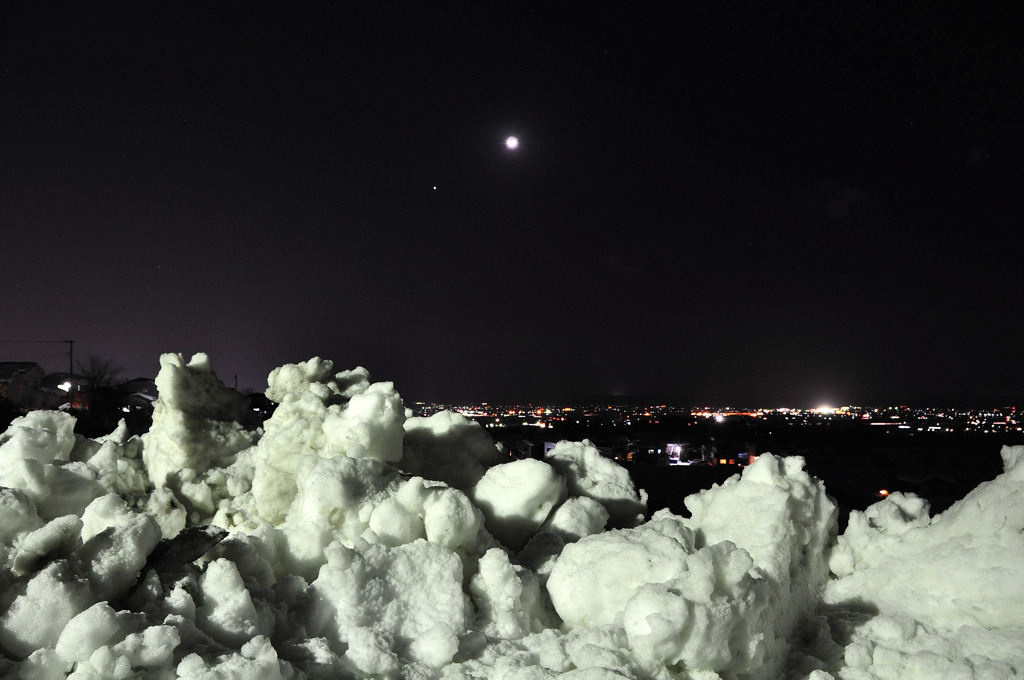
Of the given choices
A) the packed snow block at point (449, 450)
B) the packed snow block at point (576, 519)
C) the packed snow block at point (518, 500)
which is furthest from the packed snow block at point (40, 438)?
the packed snow block at point (576, 519)

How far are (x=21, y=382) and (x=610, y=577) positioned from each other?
34635 millimetres

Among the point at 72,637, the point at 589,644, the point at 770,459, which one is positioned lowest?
the point at 589,644

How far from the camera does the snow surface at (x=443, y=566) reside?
1.94 m

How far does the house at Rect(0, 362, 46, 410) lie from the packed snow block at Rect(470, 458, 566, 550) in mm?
30785

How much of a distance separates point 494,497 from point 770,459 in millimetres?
1446

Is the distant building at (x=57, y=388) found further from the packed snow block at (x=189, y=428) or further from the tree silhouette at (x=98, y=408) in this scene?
the packed snow block at (x=189, y=428)

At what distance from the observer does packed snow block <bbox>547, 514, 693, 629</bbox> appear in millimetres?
2451

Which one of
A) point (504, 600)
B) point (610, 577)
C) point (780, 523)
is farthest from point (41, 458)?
point (780, 523)

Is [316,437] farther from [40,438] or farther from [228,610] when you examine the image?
[228,610]

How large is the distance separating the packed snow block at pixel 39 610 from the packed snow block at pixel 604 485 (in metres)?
→ 2.49

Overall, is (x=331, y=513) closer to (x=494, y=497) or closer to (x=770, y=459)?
(x=494, y=497)

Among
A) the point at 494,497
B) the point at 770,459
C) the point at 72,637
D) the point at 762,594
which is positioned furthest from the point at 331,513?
the point at 770,459

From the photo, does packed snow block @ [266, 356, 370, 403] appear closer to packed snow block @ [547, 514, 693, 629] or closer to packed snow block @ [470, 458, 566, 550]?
packed snow block @ [470, 458, 566, 550]

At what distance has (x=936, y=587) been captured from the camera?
2.78m
